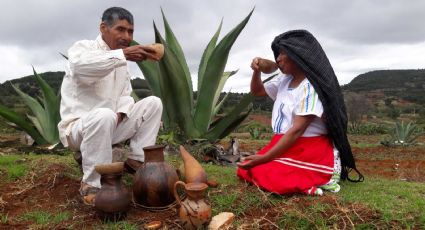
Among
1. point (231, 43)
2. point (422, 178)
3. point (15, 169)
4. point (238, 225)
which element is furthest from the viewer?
point (422, 178)

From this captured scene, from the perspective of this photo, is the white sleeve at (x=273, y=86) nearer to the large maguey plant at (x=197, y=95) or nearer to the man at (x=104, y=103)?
the man at (x=104, y=103)

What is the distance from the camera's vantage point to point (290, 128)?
294 centimetres

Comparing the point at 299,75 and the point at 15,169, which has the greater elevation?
the point at 299,75

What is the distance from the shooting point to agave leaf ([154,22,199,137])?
4199mm

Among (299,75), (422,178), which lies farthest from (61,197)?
(422,178)

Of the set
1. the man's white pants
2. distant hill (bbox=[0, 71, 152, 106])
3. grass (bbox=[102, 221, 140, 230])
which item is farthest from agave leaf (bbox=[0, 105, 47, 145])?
distant hill (bbox=[0, 71, 152, 106])

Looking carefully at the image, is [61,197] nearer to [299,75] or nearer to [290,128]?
[290,128]

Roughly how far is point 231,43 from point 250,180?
Answer: 5.93 feet

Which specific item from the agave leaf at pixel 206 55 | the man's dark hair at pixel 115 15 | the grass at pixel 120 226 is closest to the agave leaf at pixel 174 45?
the agave leaf at pixel 206 55

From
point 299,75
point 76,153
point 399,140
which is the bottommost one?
point 399,140

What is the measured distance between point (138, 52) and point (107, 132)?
1.95 ft

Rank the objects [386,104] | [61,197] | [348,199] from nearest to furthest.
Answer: [348,199], [61,197], [386,104]

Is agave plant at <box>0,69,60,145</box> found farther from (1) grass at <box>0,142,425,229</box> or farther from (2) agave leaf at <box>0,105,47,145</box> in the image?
(1) grass at <box>0,142,425,229</box>

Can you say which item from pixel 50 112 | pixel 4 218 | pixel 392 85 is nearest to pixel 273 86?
pixel 4 218
